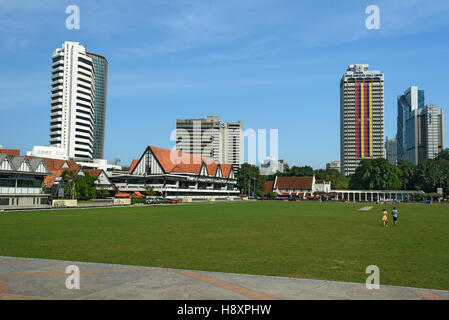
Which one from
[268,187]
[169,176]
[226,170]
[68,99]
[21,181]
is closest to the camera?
[21,181]

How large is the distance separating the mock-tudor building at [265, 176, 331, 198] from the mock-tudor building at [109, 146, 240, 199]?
25.9 m

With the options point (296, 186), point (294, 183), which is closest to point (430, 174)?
point (296, 186)

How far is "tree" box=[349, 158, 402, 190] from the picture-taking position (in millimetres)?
114188

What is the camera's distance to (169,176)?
328 feet

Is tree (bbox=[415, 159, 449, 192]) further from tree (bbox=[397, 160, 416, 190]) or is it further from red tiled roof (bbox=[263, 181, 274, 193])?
red tiled roof (bbox=[263, 181, 274, 193])

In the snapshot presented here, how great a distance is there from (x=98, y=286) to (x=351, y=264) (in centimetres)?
774

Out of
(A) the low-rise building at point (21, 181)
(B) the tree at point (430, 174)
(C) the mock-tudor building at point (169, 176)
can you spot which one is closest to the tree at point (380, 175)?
(B) the tree at point (430, 174)

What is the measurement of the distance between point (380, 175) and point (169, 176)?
62702mm

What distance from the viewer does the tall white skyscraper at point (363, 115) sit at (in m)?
190

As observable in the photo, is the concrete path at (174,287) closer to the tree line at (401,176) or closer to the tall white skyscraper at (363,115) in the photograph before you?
the tree line at (401,176)

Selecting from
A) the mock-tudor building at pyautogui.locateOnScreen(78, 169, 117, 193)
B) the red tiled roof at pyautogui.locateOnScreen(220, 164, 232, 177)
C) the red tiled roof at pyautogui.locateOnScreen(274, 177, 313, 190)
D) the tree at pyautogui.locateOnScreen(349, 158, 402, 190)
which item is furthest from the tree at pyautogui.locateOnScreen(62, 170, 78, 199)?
the tree at pyautogui.locateOnScreen(349, 158, 402, 190)

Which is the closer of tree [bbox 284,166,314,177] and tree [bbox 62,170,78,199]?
tree [bbox 62,170,78,199]

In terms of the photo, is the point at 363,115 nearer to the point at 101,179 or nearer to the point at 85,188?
the point at 101,179

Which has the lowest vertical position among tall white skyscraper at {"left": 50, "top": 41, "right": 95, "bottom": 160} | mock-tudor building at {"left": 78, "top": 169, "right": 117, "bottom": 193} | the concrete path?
the concrete path
